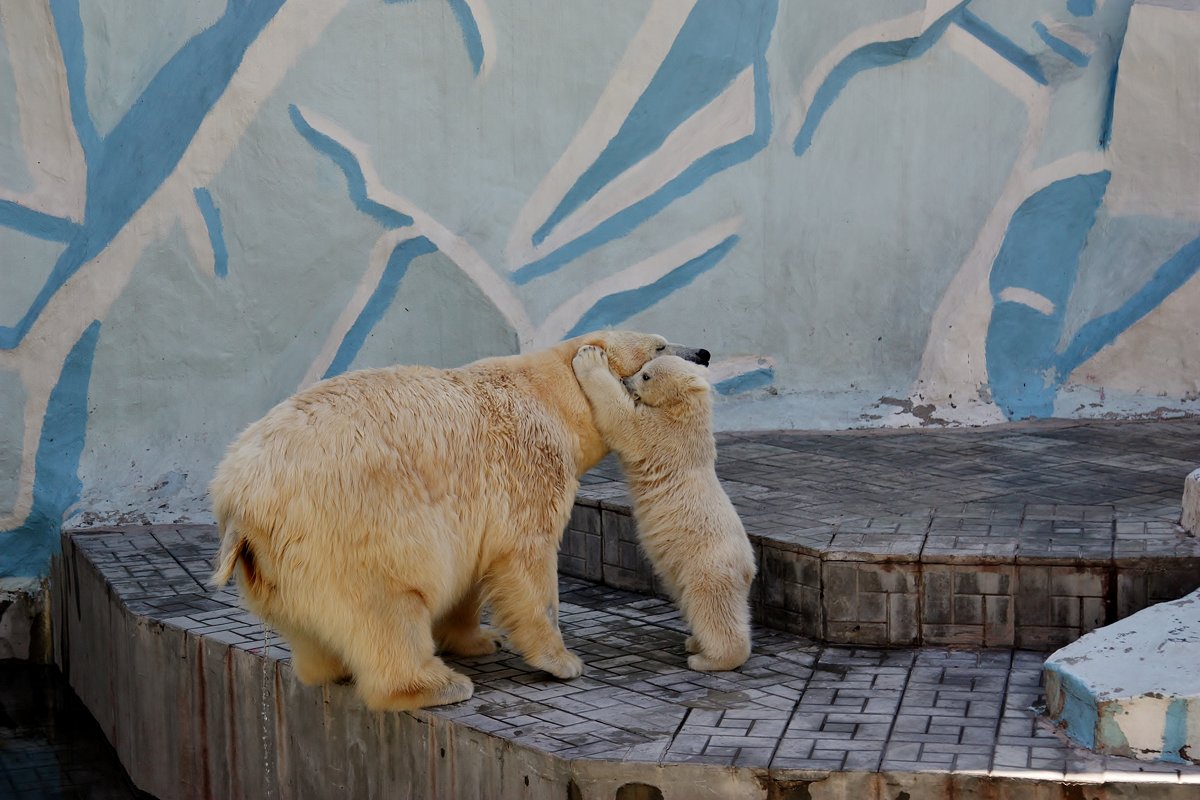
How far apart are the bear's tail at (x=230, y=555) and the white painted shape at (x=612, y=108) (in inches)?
121

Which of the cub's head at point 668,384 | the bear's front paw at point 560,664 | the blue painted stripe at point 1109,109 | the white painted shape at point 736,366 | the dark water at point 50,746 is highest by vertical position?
the blue painted stripe at point 1109,109

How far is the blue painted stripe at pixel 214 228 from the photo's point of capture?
5891 mm

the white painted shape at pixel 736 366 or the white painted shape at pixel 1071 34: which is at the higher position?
the white painted shape at pixel 1071 34

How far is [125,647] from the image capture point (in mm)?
4840

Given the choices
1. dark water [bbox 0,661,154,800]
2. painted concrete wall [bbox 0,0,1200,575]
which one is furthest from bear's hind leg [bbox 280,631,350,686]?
painted concrete wall [bbox 0,0,1200,575]

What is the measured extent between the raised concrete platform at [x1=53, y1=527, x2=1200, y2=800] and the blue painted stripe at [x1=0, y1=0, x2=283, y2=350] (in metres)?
1.35

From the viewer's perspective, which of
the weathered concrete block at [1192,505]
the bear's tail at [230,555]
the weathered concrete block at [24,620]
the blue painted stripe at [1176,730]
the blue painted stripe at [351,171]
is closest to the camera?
the blue painted stripe at [1176,730]

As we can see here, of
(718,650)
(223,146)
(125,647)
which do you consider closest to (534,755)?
(718,650)

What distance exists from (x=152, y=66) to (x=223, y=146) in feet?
1.37

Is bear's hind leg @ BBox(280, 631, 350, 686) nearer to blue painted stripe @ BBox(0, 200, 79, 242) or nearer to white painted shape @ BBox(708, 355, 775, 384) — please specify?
blue painted stripe @ BBox(0, 200, 79, 242)

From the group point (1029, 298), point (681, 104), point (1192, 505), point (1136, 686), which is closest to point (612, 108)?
point (681, 104)

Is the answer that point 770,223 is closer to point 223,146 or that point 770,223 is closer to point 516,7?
point 516,7

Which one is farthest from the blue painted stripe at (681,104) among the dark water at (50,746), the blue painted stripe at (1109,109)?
the dark water at (50,746)

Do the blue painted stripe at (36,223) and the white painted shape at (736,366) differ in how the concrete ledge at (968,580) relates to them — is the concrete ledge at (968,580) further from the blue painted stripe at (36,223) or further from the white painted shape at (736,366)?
the blue painted stripe at (36,223)
